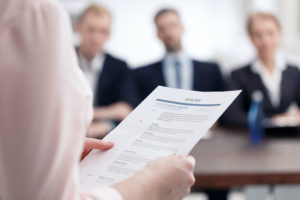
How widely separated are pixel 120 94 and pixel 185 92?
288cm

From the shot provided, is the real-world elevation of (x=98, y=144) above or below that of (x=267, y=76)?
above

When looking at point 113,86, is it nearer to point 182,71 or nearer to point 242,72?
point 182,71

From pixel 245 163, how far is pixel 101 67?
1729 millimetres

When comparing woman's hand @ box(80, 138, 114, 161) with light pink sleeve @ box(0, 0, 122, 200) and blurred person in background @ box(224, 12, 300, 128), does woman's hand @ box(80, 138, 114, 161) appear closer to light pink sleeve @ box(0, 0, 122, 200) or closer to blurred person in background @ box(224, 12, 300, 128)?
light pink sleeve @ box(0, 0, 122, 200)

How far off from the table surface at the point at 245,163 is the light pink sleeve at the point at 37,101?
5.53 feet

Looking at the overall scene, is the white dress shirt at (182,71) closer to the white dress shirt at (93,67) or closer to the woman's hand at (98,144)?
the white dress shirt at (93,67)

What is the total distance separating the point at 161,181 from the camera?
3.00 feet

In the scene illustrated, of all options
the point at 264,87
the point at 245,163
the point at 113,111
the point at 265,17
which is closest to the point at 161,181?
the point at 245,163

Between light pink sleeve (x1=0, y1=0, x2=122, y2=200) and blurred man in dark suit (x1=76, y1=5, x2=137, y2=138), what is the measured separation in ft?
9.77

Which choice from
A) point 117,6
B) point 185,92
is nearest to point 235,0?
point 117,6

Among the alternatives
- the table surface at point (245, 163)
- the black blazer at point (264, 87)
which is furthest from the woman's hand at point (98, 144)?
the black blazer at point (264, 87)

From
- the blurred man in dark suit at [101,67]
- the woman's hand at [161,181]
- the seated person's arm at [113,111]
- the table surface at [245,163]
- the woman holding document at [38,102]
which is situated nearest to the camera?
the woman holding document at [38,102]

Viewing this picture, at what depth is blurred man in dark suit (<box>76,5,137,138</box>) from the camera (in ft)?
12.8

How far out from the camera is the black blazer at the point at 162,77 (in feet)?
13.1
